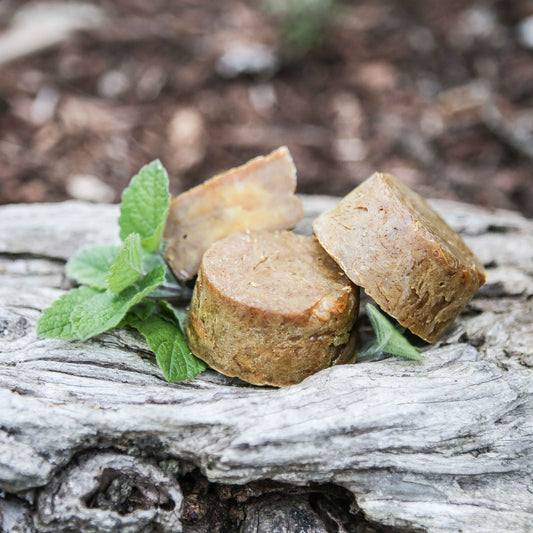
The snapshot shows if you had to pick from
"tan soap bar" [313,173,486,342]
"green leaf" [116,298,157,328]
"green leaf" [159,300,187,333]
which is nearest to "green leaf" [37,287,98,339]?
"green leaf" [116,298,157,328]

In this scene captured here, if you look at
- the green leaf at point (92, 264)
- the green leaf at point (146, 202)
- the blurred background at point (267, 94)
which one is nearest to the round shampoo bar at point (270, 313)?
the green leaf at point (146, 202)

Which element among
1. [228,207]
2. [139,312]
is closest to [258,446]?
[139,312]

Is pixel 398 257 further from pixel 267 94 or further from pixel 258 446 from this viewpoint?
pixel 267 94

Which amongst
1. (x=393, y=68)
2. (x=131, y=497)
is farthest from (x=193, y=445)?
(x=393, y=68)

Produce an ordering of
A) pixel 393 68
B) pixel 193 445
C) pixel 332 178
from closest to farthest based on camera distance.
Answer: pixel 193 445, pixel 332 178, pixel 393 68

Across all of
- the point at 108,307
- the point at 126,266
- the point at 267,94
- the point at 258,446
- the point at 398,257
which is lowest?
the point at 267,94

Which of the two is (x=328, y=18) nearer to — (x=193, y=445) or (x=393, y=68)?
(x=393, y=68)
